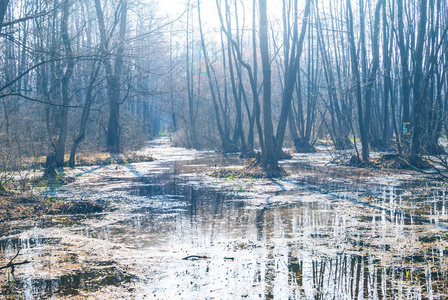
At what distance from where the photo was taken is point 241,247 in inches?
219

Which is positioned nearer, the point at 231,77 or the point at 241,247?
the point at 241,247

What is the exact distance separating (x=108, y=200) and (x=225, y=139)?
19002 millimetres

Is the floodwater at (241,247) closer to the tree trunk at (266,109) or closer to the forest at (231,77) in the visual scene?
the forest at (231,77)

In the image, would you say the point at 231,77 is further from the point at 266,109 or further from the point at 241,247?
the point at 241,247

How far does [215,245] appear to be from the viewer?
573 cm

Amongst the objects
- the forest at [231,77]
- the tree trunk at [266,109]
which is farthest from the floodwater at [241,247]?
the tree trunk at [266,109]

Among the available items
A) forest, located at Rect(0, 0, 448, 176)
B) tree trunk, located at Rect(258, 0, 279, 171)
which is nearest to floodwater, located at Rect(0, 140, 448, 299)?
forest, located at Rect(0, 0, 448, 176)

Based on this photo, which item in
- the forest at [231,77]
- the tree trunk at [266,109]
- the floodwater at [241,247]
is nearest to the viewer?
the floodwater at [241,247]

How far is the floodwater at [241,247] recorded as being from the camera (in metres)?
4.12

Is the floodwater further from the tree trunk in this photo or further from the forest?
the tree trunk

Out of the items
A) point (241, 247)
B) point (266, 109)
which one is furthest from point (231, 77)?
point (241, 247)

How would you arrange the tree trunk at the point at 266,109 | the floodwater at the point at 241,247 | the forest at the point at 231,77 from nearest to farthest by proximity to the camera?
the floodwater at the point at 241,247, the forest at the point at 231,77, the tree trunk at the point at 266,109

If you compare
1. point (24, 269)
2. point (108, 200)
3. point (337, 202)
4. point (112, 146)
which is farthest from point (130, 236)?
point (112, 146)

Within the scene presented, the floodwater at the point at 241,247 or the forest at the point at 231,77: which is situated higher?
the forest at the point at 231,77
